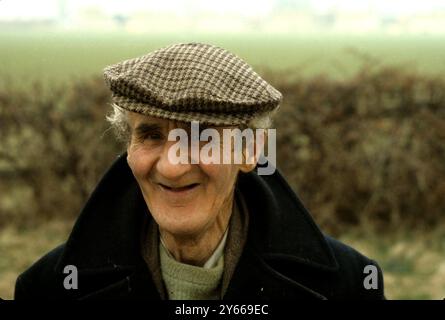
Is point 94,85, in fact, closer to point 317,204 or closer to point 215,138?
point 317,204

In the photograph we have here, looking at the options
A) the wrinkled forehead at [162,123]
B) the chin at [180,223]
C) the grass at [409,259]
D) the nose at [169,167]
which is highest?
the wrinkled forehead at [162,123]

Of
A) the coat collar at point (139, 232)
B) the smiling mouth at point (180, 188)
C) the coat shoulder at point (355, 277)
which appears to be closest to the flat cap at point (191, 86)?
the smiling mouth at point (180, 188)

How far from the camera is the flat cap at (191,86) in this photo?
2.05 metres

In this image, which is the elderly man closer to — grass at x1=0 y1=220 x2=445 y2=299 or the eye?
the eye

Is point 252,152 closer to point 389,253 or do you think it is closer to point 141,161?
point 141,161

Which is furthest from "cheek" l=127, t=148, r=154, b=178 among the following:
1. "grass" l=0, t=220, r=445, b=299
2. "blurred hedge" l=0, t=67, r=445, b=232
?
"blurred hedge" l=0, t=67, r=445, b=232

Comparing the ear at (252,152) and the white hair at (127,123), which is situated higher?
the white hair at (127,123)

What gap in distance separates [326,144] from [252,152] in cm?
454

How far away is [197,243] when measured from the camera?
7.59 feet

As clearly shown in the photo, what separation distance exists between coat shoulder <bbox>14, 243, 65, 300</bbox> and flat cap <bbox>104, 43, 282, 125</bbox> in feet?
2.44

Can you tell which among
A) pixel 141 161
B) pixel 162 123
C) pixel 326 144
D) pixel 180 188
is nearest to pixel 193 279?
pixel 180 188

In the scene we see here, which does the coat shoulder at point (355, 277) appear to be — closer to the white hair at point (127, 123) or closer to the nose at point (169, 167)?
the white hair at point (127, 123)

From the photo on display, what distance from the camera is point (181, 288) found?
7.61 ft

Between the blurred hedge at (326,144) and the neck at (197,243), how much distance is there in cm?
449
